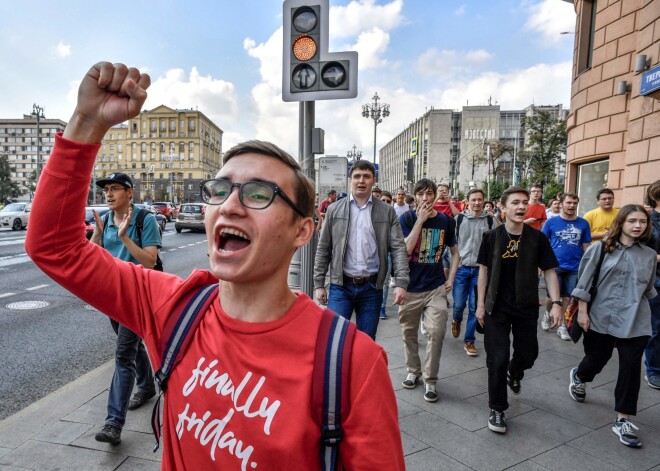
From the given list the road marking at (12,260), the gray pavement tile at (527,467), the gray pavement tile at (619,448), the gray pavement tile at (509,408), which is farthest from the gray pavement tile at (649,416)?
the road marking at (12,260)

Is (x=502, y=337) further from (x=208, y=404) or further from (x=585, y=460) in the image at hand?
(x=208, y=404)

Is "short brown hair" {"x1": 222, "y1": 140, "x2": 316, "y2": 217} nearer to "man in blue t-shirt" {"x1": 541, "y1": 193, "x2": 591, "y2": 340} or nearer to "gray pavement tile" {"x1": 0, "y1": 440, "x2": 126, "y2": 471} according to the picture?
"gray pavement tile" {"x1": 0, "y1": 440, "x2": 126, "y2": 471}

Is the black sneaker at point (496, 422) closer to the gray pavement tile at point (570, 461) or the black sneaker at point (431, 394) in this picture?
the gray pavement tile at point (570, 461)

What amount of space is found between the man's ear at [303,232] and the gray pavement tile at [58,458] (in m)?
2.42

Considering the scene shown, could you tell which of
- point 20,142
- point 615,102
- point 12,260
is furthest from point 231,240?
point 20,142

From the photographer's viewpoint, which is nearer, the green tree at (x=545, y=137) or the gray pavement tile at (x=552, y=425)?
the gray pavement tile at (x=552, y=425)

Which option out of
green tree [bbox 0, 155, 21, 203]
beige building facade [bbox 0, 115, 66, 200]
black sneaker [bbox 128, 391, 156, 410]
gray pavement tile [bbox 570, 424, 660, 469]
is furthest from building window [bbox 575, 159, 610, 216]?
beige building facade [bbox 0, 115, 66, 200]

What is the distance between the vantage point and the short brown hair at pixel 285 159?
1.35 meters

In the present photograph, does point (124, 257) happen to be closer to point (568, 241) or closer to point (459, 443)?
point (459, 443)

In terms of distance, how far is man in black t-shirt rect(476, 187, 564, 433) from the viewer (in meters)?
3.71

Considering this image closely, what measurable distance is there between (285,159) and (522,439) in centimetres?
314

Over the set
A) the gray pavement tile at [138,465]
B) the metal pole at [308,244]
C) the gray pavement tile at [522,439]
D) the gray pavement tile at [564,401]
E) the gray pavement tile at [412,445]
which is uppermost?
the metal pole at [308,244]

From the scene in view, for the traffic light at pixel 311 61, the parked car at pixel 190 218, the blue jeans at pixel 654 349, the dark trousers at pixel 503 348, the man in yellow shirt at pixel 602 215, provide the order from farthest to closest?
the parked car at pixel 190 218
the man in yellow shirt at pixel 602 215
the blue jeans at pixel 654 349
the traffic light at pixel 311 61
the dark trousers at pixel 503 348

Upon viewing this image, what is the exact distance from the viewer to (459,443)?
130 inches
